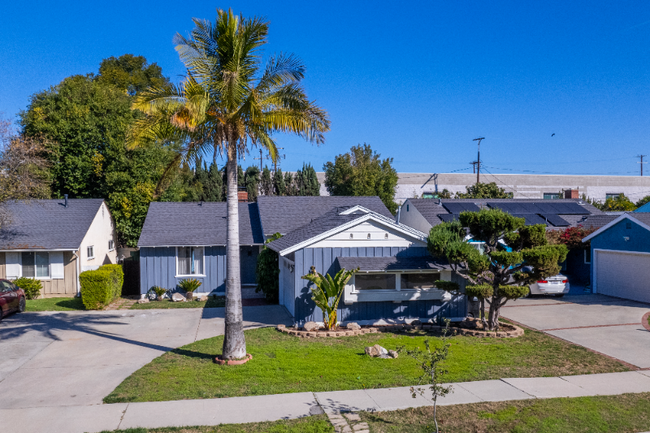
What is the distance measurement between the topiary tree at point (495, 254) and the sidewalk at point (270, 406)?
3.65 m

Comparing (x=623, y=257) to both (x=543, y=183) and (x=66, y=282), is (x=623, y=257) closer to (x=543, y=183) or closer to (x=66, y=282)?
(x=66, y=282)

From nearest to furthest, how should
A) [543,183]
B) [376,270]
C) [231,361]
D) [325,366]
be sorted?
[325,366] < [231,361] < [376,270] < [543,183]

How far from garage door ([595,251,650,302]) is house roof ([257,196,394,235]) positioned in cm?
1007

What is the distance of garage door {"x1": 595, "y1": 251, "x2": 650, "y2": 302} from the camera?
18.0 meters

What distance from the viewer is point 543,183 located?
159 ft

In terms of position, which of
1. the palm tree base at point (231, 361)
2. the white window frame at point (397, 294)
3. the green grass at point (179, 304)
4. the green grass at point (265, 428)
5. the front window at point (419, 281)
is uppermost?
the front window at point (419, 281)

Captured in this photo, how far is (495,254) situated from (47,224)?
66.0ft

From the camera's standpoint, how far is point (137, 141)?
10828 millimetres

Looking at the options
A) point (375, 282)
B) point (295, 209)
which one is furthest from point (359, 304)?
point (295, 209)

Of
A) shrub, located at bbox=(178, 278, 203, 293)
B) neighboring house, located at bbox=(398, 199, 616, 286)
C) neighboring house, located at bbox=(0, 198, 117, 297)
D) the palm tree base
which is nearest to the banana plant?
the palm tree base

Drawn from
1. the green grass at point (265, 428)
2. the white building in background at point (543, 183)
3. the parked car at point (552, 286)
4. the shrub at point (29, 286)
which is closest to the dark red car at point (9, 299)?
the shrub at point (29, 286)

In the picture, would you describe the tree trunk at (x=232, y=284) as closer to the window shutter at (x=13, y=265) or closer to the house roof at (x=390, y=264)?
the house roof at (x=390, y=264)

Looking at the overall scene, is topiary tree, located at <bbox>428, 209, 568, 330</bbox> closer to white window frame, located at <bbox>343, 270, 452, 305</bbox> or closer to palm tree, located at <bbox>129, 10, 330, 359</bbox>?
white window frame, located at <bbox>343, 270, 452, 305</bbox>

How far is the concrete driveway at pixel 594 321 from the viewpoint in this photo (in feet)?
38.4
